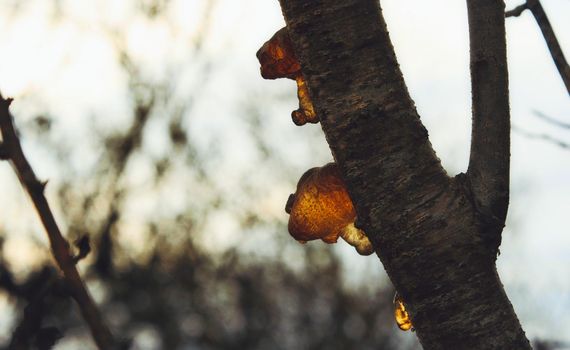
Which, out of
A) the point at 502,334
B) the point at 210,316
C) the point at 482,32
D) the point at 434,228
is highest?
the point at 210,316

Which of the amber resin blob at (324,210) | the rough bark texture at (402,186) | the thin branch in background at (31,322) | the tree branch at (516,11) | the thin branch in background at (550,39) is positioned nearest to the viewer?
the thin branch in background at (31,322)

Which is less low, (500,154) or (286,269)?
(286,269)

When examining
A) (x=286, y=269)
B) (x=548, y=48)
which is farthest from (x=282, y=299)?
(x=548, y=48)

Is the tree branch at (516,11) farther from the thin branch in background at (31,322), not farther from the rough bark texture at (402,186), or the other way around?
the thin branch in background at (31,322)

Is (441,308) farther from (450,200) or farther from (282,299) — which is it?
(282,299)

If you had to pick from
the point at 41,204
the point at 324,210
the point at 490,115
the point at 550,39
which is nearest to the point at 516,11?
the point at 550,39

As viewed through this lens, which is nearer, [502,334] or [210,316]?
[502,334]

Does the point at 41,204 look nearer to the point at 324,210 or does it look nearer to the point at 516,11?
the point at 324,210

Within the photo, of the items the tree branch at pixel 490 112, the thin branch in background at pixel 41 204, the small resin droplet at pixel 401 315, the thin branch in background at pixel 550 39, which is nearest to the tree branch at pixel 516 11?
the thin branch in background at pixel 550 39
